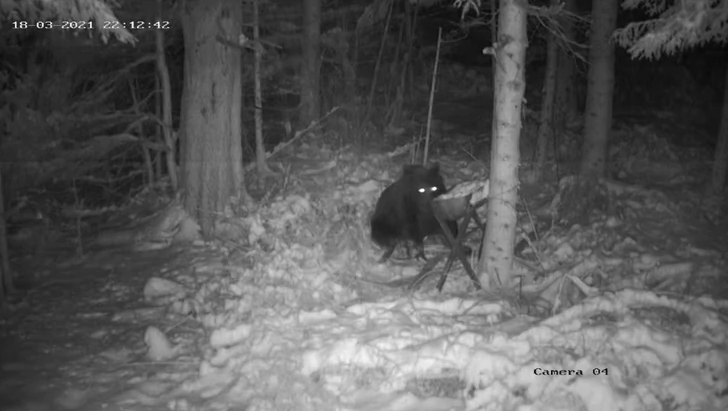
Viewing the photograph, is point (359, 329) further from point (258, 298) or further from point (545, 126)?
point (545, 126)

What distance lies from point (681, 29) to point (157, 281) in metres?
6.12

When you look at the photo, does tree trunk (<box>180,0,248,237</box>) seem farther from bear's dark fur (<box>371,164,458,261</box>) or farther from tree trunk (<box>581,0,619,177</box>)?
tree trunk (<box>581,0,619,177</box>)

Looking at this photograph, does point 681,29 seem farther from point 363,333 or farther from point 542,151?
point 542,151

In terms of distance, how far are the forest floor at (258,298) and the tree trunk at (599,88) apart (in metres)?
0.83

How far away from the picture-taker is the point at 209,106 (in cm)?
951

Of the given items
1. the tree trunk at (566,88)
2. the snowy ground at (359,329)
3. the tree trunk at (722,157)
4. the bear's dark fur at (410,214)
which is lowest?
the snowy ground at (359,329)

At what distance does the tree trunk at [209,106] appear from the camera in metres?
9.37

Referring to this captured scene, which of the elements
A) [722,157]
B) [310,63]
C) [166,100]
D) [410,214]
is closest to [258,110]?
[166,100]

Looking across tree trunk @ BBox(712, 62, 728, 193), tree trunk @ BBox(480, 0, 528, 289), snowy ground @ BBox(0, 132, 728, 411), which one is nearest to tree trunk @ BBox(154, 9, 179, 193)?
snowy ground @ BBox(0, 132, 728, 411)

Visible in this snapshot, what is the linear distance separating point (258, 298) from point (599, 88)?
6.82 metres

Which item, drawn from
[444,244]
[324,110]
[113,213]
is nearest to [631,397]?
[444,244]

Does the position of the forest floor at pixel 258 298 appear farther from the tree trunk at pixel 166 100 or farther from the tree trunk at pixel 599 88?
the tree trunk at pixel 166 100

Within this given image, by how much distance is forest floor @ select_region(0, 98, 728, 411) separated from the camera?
5.28 m

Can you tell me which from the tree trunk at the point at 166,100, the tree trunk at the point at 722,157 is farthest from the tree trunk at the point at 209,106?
the tree trunk at the point at 722,157
